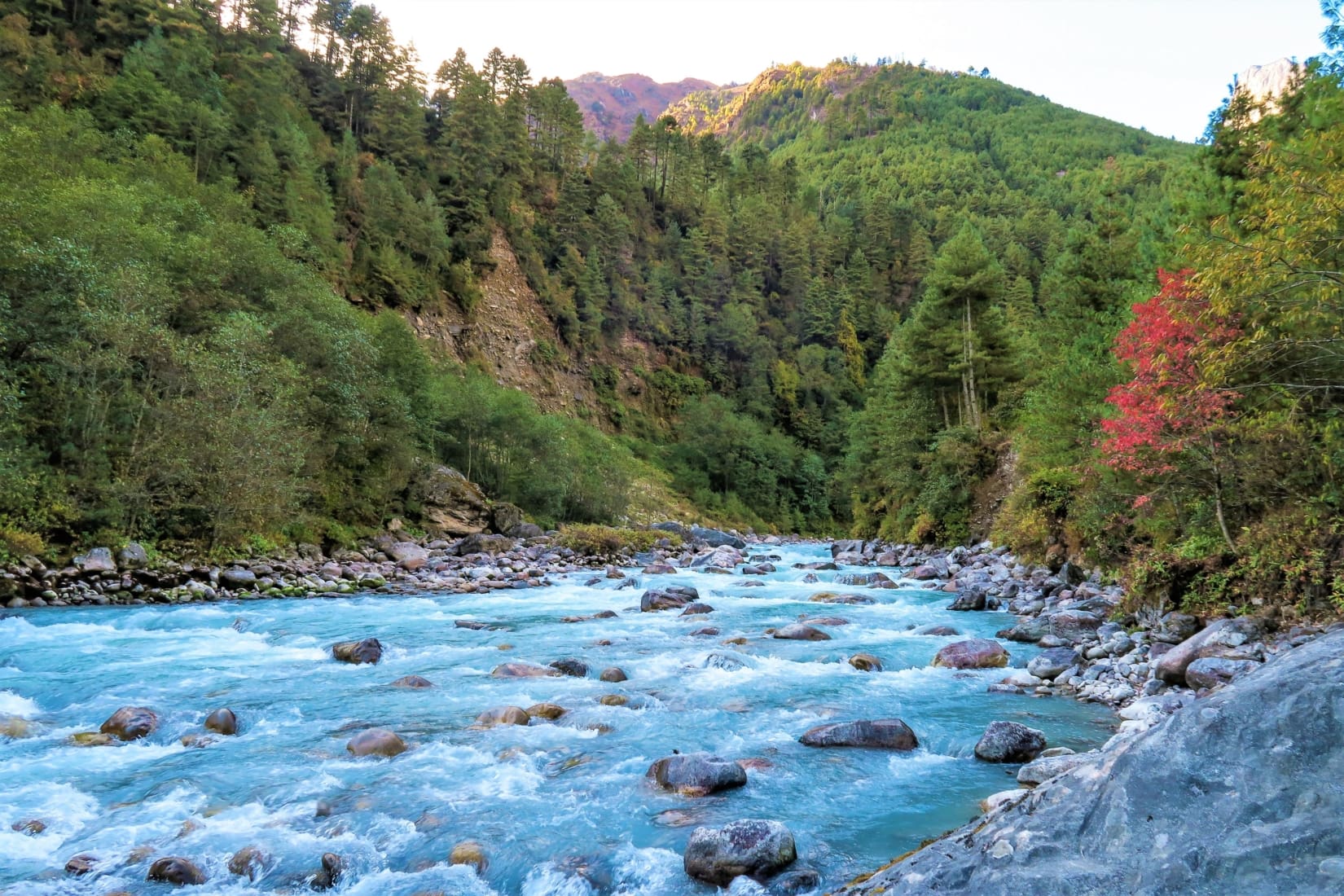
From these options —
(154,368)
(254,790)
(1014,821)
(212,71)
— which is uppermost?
(212,71)

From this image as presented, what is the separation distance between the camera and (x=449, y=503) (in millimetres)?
29984

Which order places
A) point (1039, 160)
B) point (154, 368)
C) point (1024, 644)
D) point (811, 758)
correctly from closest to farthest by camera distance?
point (811, 758) < point (1024, 644) < point (154, 368) < point (1039, 160)

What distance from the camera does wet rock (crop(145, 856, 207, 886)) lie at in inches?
187

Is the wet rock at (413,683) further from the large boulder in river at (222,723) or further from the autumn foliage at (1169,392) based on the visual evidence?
the autumn foliage at (1169,392)

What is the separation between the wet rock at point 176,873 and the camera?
15.6 ft

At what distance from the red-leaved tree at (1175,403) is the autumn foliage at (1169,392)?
0.01 metres

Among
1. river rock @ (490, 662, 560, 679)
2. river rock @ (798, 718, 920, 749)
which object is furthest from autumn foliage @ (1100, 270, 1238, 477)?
river rock @ (490, 662, 560, 679)

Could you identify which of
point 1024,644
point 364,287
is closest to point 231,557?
point 1024,644

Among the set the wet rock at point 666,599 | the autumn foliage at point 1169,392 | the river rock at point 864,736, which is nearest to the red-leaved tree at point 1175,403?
the autumn foliage at point 1169,392

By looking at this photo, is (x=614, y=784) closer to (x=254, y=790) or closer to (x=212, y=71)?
(x=254, y=790)

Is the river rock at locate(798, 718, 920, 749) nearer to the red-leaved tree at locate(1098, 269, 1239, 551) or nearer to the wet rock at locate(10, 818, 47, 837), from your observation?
the red-leaved tree at locate(1098, 269, 1239, 551)

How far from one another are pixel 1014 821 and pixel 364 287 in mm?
44731

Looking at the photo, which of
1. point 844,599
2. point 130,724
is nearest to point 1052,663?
point 844,599

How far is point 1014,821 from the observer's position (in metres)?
3.25
